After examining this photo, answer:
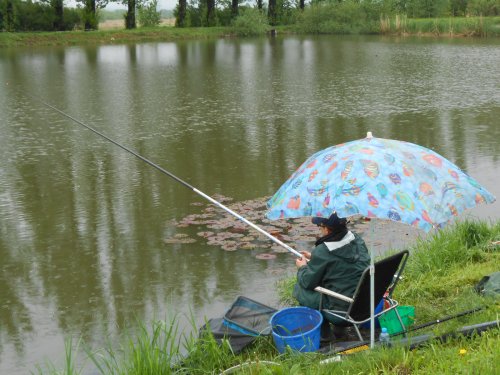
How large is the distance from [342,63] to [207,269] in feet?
57.2

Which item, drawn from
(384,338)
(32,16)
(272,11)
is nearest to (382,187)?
(384,338)

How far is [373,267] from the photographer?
11.3 ft

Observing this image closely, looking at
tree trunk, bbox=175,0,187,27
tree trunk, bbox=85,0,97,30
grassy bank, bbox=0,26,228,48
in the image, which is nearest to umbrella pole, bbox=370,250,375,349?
grassy bank, bbox=0,26,228,48

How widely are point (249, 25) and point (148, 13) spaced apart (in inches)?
253

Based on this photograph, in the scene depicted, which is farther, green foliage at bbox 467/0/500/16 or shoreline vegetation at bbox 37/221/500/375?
green foliage at bbox 467/0/500/16

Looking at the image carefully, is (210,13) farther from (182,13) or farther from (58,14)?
(58,14)

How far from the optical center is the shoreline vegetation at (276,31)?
33.9m

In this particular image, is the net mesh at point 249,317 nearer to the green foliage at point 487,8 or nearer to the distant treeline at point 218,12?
the distant treeline at point 218,12

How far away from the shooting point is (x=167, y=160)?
975cm

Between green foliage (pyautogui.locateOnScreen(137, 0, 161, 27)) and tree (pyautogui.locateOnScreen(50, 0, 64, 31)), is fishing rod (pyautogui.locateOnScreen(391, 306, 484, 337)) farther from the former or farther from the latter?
green foliage (pyautogui.locateOnScreen(137, 0, 161, 27))

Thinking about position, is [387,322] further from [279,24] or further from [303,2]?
[303,2]

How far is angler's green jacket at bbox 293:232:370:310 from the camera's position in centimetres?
382

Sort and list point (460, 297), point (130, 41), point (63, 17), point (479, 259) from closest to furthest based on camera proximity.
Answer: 1. point (460, 297)
2. point (479, 259)
3. point (130, 41)
4. point (63, 17)

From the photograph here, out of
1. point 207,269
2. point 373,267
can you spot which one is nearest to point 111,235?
point 207,269
